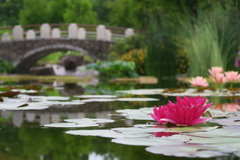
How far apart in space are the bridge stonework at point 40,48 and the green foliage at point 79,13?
11.2 meters

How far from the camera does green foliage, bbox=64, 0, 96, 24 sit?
117ft

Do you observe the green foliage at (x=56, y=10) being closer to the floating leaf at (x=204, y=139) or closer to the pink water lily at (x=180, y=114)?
the pink water lily at (x=180, y=114)

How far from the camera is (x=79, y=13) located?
36250 mm

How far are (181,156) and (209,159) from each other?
0.26 feet

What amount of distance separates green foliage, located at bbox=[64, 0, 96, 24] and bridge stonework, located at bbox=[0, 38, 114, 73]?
11246mm

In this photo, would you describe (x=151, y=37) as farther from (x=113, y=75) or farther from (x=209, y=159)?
(x=209, y=159)

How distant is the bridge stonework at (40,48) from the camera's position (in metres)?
22.6

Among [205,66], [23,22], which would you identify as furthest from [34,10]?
[205,66]

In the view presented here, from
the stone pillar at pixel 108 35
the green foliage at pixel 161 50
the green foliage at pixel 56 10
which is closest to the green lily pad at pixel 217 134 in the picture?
the green foliage at pixel 161 50

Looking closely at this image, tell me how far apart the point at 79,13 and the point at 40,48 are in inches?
520

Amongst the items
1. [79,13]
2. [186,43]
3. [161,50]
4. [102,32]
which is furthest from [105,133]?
[79,13]

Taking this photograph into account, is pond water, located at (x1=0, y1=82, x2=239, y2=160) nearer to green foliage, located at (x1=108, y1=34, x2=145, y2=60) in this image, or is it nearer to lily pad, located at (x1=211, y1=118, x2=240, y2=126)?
lily pad, located at (x1=211, y1=118, x2=240, y2=126)

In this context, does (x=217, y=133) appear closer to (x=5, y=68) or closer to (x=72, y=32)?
(x=5, y=68)

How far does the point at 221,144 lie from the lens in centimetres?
158
